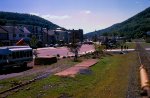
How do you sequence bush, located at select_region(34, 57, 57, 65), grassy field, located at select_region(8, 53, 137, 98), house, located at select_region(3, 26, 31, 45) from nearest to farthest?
1. grassy field, located at select_region(8, 53, 137, 98)
2. bush, located at select_region(34, 57, 57, 65)
3. house, located at select_region(3, 26, 31, 45)

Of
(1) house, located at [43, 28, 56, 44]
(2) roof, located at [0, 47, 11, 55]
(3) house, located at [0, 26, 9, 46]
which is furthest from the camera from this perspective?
(1) house, located at [43, 28, 56, 44]

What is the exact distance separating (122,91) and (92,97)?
3.33m

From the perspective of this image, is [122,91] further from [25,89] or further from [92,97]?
[25,89]

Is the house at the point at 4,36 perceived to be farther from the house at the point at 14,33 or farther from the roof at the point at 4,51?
the roof at the point at 4,51

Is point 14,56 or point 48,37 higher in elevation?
point 48,37

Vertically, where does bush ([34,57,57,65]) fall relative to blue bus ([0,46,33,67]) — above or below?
below

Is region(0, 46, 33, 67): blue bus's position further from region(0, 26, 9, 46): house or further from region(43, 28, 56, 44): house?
region(43, 28, 56, 44): house

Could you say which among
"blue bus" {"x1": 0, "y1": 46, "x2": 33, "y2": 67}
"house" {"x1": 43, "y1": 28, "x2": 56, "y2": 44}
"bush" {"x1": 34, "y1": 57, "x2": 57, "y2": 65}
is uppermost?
"house" {"x1": 43, "y1": 28, "x2": 56, "y2": 44}

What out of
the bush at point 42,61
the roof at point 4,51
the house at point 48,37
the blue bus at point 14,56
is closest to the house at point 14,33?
the house at point 48,37

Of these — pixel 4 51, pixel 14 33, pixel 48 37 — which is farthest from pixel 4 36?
pixel 4 51

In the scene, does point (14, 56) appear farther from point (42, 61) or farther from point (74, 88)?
point (74, 88)

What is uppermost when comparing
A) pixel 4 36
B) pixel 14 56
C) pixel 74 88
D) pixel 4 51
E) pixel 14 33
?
pixel 14 33

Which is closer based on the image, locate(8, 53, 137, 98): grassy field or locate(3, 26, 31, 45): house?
locate(8, 53, 137, 98): grassy field

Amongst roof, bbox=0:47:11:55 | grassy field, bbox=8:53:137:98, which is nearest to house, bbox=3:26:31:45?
roof, bbox=0:47:11:55
